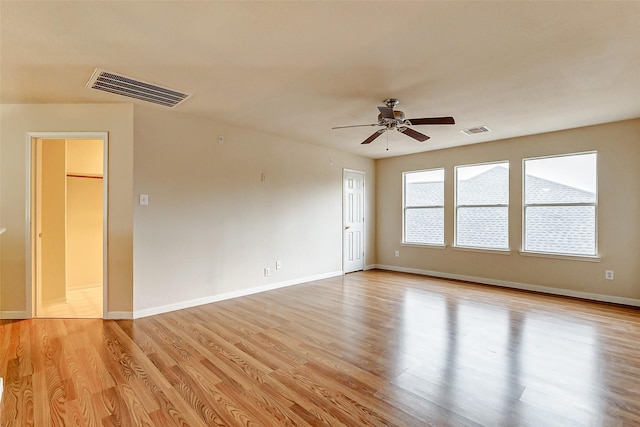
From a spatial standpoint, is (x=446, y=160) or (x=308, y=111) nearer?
(x=308, y=111)

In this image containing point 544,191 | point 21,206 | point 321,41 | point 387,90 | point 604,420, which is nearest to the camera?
point 604,420

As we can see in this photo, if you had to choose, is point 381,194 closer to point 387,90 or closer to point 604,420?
Result: point 387,90

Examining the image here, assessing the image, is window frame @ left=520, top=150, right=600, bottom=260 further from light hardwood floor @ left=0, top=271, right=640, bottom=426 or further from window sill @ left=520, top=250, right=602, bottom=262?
light hardwood floor @ left=0, top=271, right=640, bottom=426

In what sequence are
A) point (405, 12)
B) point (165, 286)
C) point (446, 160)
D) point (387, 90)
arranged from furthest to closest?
1. point (446, 160)
2. point (165, 286)
3. point (387, 90)
4. point (405, 12)

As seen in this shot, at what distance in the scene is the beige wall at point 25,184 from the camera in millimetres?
3635

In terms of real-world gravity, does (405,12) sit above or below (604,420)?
above

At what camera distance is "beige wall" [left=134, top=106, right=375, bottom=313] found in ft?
12.6

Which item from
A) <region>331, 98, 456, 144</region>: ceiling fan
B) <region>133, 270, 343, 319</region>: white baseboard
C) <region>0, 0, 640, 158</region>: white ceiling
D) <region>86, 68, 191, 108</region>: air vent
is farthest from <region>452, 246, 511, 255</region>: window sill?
<region>86, 68, 191, 108</region>: air vent

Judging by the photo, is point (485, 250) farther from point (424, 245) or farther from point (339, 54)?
point (339, 54)

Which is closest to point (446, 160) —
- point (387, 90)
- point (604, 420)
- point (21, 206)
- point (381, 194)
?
point (381, 194)

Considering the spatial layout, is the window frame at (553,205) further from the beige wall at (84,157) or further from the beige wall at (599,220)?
the beige wall at (84,157)

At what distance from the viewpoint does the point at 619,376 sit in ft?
7.77

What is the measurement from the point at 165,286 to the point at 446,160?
5338 millimetres

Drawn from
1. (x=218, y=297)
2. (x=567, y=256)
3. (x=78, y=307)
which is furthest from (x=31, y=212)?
(x=567, y=256)
